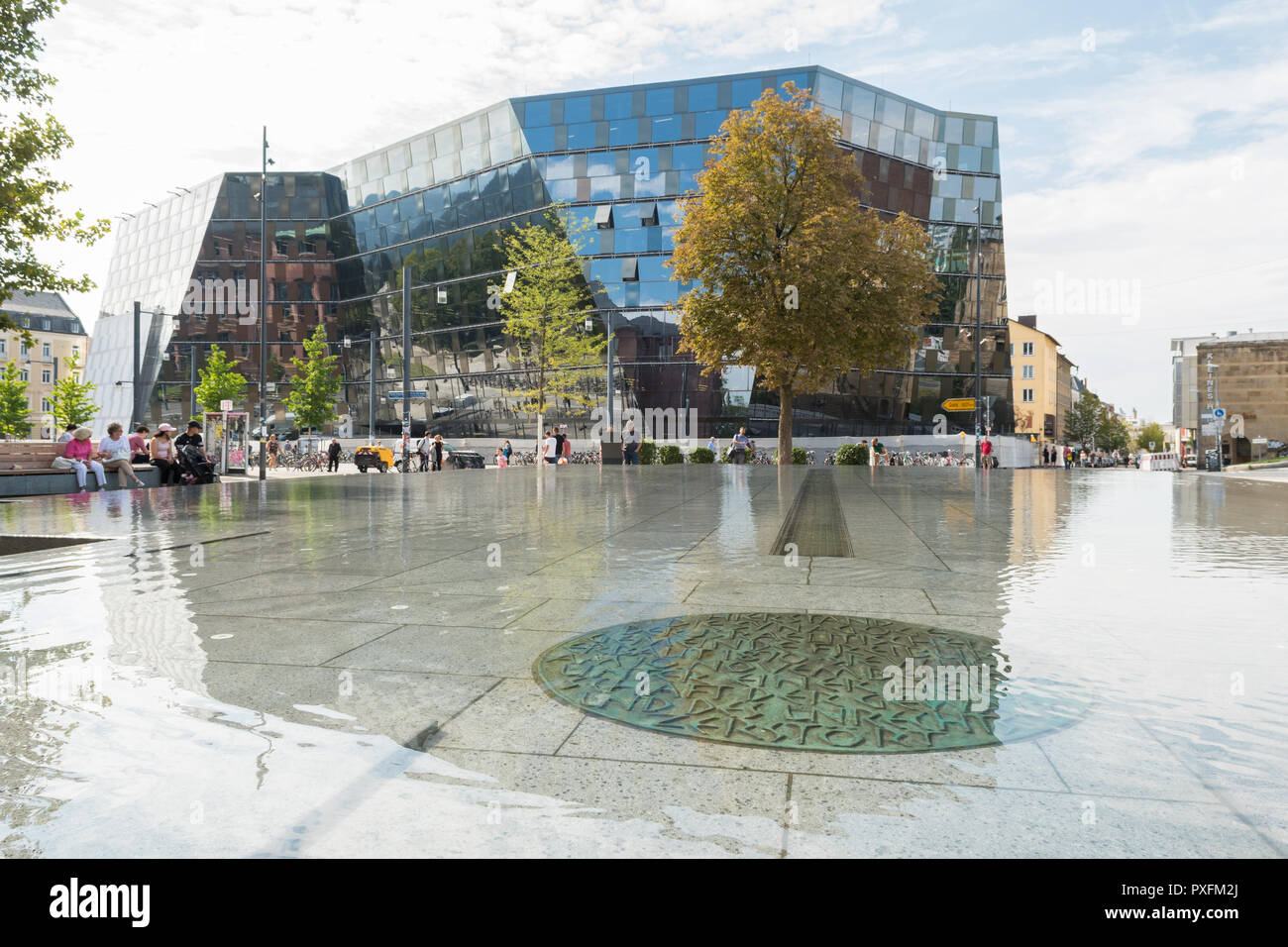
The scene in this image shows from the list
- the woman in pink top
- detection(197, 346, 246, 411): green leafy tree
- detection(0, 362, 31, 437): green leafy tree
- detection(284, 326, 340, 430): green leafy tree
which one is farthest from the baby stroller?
detection(0, 362, 31, 437): green leafy tree

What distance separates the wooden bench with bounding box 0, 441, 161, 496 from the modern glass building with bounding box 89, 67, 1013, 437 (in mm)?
27350

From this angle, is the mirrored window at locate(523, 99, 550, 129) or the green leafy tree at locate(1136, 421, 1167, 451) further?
the green leafy tree at locate(1136, 421, 1167, 451)

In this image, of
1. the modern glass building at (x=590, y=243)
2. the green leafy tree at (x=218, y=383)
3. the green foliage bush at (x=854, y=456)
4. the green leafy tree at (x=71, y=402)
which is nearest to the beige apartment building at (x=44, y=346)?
the green leafy tree at (x=71, y=402)

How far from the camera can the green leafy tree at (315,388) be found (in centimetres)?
Result: 5922

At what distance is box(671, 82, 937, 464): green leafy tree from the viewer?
28.6 meters

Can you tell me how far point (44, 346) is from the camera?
348ft

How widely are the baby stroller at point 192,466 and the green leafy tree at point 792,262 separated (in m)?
16.3

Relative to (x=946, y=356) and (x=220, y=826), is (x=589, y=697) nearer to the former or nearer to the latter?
(x=220, y=826)

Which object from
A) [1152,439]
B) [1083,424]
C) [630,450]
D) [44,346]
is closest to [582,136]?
[630,450]

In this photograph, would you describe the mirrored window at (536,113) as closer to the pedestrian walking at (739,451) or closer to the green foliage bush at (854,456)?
the pedestrian walking at (739,451)

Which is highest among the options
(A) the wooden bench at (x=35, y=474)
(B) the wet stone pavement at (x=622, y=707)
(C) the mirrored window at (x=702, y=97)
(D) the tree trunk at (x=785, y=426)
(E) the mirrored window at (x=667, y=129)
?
(C) the mirrored window at (x=702, y=97)

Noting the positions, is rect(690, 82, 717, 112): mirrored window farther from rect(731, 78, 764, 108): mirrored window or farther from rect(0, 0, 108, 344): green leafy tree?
rect(0, 0, 108, 344): green leafy tree
